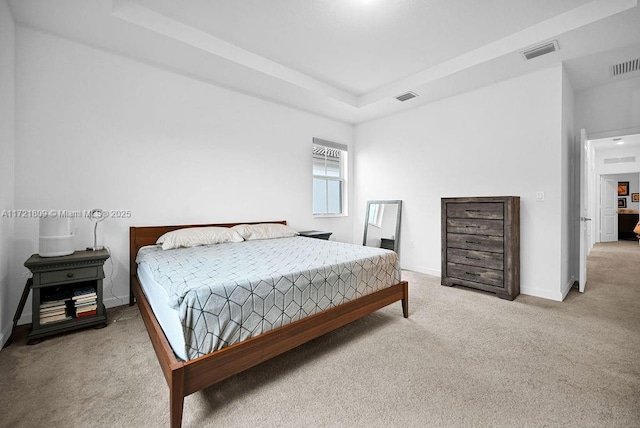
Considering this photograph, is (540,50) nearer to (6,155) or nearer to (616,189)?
(6,155)

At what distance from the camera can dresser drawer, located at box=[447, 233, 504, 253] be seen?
312 centimetres

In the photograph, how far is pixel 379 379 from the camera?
64.7 inches

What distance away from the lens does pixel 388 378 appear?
1.65m

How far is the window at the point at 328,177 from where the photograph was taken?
479 cm

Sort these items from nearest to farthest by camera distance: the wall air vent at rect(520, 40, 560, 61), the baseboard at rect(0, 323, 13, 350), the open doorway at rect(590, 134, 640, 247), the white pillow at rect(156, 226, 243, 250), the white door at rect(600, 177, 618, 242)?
the baseboard at rect(0, 323, 13, 350) < the wall air vent at rect(520, 40, 560, 61) < the white pillow at rect(156, 226, 243, 250) < the open doorway at rect(590, 134, 640, 247) < the white door at rect(600, 177, 618, 242)

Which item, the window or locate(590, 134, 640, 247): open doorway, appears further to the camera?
locate(590, 134, 640, 247): open doorway

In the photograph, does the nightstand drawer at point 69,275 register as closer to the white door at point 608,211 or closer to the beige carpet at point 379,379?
the beige carpet at point 379,379

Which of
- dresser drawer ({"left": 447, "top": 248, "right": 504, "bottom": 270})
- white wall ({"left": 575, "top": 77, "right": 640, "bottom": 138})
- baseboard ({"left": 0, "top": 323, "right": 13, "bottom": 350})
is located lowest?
baseboard ({"left": 0, "top": 323, "right": 13, "bottom": 350})

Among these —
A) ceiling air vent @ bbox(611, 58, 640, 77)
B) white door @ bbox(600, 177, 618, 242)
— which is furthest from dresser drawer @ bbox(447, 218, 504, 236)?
white door @ bbox(600, 177, 618, 242)

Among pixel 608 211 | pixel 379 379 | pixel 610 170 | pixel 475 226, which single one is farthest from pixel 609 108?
pixel 608 211

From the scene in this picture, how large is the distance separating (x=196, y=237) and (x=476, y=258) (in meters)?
3.28

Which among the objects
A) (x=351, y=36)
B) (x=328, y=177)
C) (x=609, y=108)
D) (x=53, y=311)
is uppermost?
(x=351, y=36)

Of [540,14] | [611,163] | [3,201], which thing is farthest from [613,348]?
[611,163]

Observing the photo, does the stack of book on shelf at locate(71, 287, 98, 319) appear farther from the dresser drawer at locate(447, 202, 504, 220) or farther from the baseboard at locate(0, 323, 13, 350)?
the dresser drawer at locate(447, 202, 504, 220)
